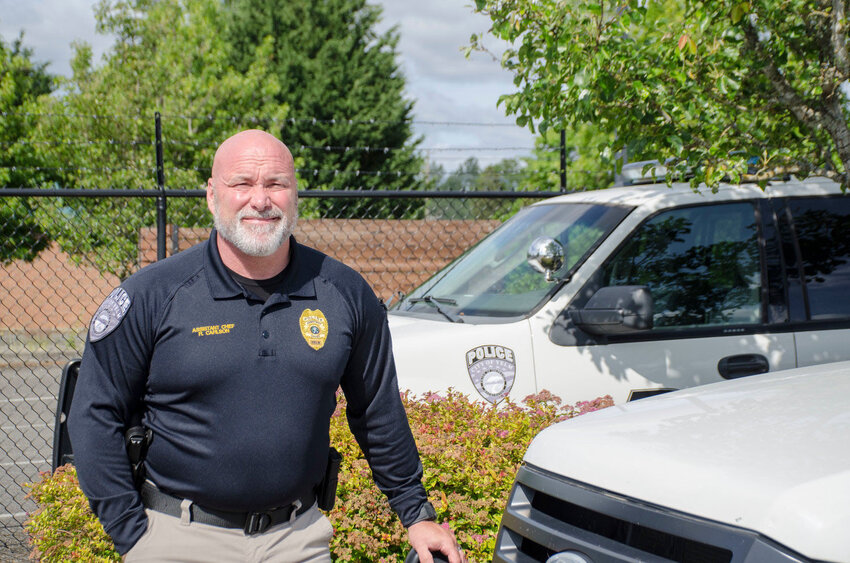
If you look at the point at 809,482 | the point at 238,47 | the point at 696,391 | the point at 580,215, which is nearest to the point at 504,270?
the point at 580,215

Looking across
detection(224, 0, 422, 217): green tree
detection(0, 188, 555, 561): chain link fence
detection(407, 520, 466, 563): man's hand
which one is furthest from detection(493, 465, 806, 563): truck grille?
detection(224, 0, 422, 217): green tree

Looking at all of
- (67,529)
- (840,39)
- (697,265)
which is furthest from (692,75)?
(67,529)

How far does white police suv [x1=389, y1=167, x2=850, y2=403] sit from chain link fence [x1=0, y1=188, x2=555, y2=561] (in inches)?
77.8

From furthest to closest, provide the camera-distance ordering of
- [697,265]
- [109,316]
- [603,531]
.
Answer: [697,265]
[109,316]
[603,531]

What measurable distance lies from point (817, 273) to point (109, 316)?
11.8ft

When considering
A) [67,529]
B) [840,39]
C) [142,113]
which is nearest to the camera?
[67,529]

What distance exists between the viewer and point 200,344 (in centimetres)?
226

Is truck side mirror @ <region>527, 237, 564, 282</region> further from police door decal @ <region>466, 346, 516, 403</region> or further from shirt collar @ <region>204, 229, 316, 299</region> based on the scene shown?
shirt collar @ <region>204, 229, 316, 299</region>

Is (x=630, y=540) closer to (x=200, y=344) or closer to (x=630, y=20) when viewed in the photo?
(x=200, y=344)

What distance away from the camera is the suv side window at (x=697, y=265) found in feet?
13.6

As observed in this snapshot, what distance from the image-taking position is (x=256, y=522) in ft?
7.70

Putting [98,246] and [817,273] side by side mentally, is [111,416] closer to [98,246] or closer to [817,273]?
[817,273]

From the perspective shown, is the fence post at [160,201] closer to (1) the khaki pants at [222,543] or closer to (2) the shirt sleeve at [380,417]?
(2) the shirt sleeve at [380,417]

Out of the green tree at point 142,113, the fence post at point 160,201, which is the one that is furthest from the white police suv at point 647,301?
the green tree at point 142,113
